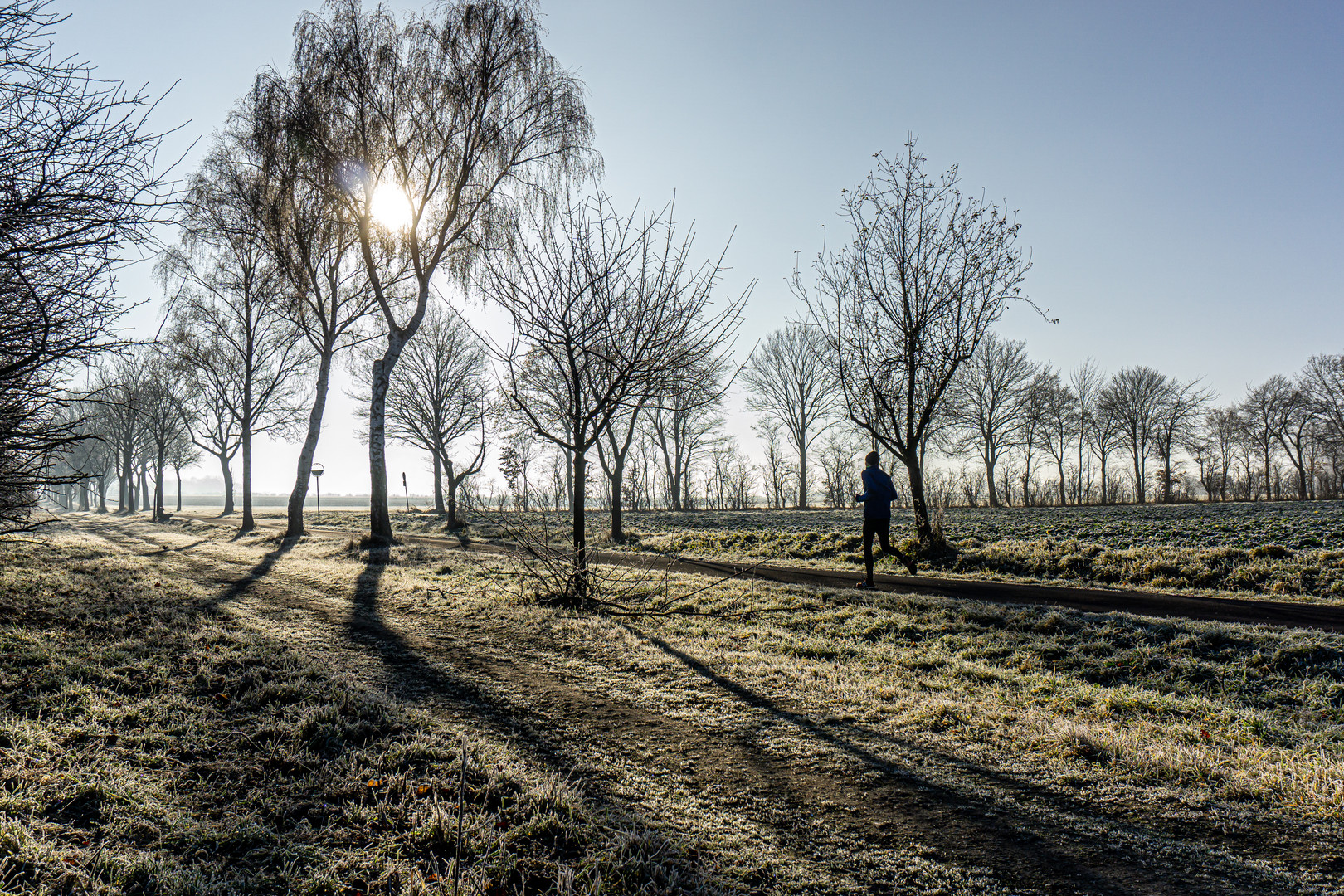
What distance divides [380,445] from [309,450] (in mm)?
5781

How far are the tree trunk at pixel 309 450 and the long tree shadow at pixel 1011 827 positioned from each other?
1879cm

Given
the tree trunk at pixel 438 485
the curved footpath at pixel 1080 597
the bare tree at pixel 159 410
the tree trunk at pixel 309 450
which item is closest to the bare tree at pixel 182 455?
the bare tree at pixel 159 410

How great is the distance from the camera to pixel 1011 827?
3.11 m

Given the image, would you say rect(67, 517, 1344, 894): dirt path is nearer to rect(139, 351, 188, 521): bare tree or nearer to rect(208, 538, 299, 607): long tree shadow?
rect(208, 538, 299, 607): long tree shadow

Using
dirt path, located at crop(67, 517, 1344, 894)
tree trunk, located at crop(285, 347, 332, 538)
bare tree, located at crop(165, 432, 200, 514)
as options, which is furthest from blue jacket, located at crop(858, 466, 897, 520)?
bare tree, located at crop(165, 432, 200, 514)

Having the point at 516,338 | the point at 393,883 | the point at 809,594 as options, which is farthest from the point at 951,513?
the point at 393,883

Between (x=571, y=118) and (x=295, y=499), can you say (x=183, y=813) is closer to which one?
(x=571, y=118)

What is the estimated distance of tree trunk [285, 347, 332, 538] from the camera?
18.7 metres

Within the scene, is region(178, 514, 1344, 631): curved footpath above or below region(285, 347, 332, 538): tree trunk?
below

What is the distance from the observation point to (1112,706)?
5031 millimetres

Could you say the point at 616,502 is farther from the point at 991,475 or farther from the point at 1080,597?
the point at 991,475

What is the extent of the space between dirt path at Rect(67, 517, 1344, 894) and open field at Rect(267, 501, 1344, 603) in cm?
324

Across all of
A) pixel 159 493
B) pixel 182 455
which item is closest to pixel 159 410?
pixel 159 493

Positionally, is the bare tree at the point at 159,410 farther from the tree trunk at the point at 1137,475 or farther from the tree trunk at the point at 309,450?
the tree trunk at the point at 1137,475
